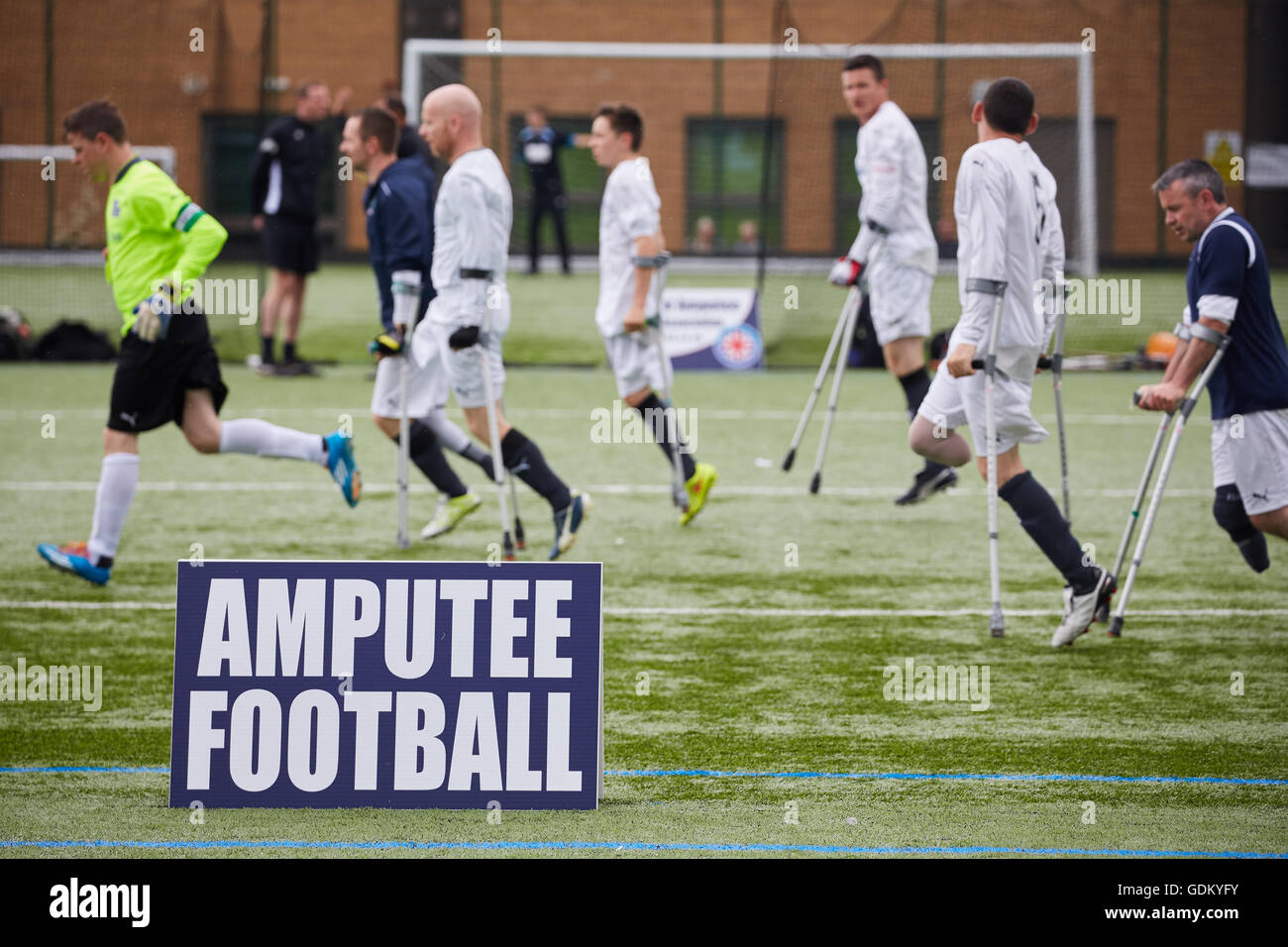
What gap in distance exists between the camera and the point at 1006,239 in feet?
21.8

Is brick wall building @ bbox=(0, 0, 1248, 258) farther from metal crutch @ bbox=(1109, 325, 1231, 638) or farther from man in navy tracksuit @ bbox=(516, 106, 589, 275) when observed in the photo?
metal crutch @ bbox=(1109, 325, 1231, 638)

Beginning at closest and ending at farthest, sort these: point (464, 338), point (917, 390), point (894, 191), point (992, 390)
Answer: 1. point (992, 390)
2. point (464, 338)
3. point (894, 191)
4. point (917, 390)

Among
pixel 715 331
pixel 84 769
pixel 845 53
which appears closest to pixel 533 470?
pixel 84 769

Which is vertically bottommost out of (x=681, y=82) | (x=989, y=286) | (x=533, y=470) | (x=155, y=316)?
(x=533, y=470)

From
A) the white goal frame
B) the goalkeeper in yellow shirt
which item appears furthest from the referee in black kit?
the goalkeeper in yellow shirt

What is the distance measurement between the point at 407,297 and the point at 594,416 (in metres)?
5.36

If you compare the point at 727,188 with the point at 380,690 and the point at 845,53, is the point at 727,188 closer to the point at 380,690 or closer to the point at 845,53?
the point at 845,53

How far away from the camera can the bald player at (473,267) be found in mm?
8148

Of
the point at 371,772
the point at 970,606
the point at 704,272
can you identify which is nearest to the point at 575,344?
the point at 704,272

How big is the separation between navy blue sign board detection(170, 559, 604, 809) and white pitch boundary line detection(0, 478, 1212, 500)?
6082 millimetres

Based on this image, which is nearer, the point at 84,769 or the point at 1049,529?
the point at 84,769

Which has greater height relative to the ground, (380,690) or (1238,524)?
(1238,524)

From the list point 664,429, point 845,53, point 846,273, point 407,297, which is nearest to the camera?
point 407,297
